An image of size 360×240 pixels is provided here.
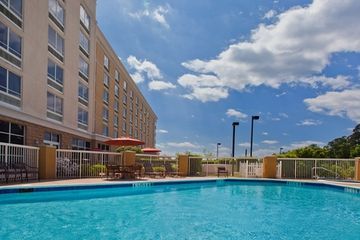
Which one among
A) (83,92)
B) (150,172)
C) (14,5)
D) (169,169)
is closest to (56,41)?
(14,5)

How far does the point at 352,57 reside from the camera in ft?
76.1

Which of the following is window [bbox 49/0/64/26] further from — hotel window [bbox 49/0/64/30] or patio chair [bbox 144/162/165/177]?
patio chair [bbox 144/162/165/177]

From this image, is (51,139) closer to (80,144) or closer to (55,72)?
(55,72)

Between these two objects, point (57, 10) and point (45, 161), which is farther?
point (57, 10)

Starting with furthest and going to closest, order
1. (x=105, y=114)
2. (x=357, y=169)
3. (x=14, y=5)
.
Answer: (x=105, y=114)
(x=357, y=169)
(x=14, y=5)

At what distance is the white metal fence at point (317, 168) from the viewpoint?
17.6m

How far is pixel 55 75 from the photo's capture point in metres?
21.1

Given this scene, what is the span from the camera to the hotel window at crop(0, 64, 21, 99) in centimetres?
1550

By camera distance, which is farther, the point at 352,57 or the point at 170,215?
the point at 352,57

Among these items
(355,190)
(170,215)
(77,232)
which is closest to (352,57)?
(355,190)

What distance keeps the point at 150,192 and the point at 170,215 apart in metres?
4.70

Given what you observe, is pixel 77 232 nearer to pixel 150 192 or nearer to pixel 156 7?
pixel 150 192

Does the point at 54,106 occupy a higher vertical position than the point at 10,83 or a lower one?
lower

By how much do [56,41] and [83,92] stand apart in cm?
602
